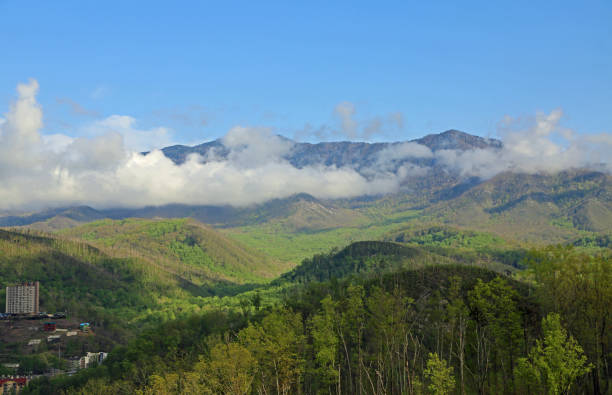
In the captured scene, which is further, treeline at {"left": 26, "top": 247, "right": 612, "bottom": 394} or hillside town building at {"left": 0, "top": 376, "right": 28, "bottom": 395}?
hillside town building at {"left": 0, "top": 376, "right": 28, "bottom": 395}

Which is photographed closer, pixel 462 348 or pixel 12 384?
pixel 462 348

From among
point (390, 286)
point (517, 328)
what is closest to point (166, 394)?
point (517, 328)

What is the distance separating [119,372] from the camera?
437ft

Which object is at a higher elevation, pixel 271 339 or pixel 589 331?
pixel 589 331

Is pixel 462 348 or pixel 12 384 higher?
pixel 462 348

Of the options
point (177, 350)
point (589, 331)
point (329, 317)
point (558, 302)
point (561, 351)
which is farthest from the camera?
point (177, 350)

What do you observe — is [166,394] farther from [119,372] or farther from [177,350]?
[119,372]

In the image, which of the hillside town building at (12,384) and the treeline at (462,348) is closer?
the treeline at (462,348)

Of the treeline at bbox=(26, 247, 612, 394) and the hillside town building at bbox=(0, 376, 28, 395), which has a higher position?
the treeline at bbox=(26, 247, 612, 394)

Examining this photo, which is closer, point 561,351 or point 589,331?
point 561,351

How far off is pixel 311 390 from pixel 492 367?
30.5m

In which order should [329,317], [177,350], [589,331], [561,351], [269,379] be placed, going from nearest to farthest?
1. [561,351]
2. [589,331]
3. [269,379]
4. [329,317]
5. [177,350]

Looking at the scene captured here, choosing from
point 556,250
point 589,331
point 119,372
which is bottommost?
point 119,372

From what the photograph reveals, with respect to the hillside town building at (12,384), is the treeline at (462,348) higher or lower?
higher
